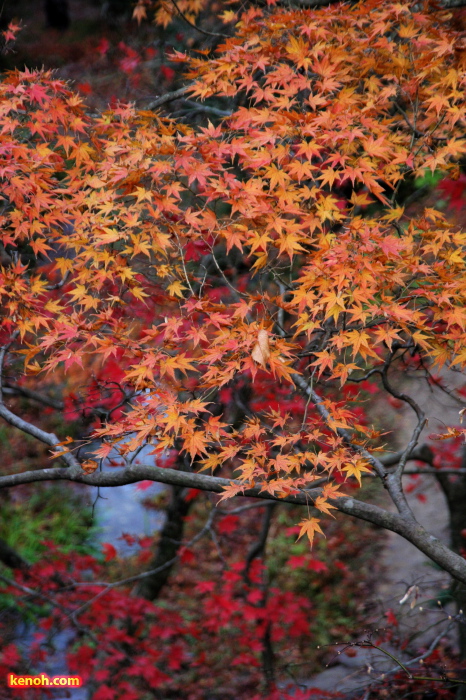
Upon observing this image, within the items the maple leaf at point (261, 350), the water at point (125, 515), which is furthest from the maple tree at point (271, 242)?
the water at point (125, 515)

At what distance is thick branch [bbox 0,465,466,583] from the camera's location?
2619 millimetres

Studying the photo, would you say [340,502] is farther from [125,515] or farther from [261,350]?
[125,515]

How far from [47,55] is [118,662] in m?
12.0

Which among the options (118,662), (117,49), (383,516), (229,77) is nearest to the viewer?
(383,516)

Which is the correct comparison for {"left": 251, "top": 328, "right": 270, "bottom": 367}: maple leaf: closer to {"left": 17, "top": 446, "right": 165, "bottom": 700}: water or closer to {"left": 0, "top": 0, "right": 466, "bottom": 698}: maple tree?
{"left": 0, "top": 0, "right": 466, "bottom": 698}: maple tree

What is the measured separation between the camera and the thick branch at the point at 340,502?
2.62 metres

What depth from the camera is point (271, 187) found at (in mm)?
3031

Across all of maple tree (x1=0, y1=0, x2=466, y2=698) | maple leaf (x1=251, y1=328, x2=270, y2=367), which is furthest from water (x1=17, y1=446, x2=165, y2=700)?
maple leaf (x1=251, y1=328, x2=270, y2=367)

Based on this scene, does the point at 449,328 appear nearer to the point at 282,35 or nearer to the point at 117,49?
the point at 282,35

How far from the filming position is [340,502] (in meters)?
2.71

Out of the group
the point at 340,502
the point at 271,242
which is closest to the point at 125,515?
the point at 271,242

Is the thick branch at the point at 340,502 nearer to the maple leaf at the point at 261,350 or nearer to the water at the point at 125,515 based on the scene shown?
Result: the maple leaf at the point at 261,350

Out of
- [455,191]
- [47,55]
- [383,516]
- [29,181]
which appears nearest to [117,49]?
[47,55]

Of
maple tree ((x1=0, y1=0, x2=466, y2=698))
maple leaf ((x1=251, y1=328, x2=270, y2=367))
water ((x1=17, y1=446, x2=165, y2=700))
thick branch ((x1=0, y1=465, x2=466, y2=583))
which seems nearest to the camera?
maple leaf ((x1=251, y1=328, x2=270, y2=367))
